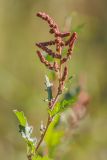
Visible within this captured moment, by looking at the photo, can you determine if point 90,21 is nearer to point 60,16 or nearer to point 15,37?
point 60,16

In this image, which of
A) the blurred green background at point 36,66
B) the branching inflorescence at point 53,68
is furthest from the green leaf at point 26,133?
the blurred green background at point 36,66

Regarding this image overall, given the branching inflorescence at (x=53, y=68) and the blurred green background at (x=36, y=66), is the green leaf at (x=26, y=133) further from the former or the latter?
the blurred green background at (x=36, y=66)

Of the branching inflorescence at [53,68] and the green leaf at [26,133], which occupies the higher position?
the branching inflorescence at [53,68]

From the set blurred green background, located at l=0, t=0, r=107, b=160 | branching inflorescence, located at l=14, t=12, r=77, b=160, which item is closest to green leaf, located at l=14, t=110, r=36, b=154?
branching inflorescence, located at l=14, t=12, r=77, b=160

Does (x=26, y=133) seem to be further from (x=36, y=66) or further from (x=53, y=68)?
(x=36, y=66)

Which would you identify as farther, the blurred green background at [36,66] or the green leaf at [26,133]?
the blurred green background at [36,66]

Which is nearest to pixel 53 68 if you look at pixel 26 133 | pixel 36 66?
pixel 26 133

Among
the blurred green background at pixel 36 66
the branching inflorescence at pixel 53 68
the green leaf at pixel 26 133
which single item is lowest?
the blurred green background at pixel 36 66

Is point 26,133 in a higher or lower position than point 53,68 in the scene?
lower
